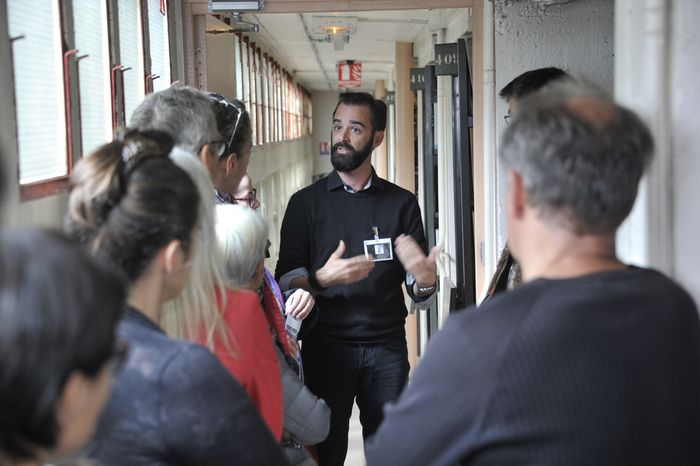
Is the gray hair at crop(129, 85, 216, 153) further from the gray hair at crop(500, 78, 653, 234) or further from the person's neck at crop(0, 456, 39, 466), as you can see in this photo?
the person's neck at crop(0, 456, 39, 466)

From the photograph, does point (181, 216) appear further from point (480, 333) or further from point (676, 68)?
point (676, 68)

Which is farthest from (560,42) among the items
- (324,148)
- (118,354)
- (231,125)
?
(324,148)

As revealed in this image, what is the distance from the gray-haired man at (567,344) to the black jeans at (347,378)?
1.71 meters

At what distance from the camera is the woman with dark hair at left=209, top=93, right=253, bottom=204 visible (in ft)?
7.13

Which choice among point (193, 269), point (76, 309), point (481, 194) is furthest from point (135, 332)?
point (481, 194)

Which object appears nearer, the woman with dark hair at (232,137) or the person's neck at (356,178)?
the woman with dark hair at (232,137)

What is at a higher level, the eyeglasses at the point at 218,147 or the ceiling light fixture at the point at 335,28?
the ceiling light fixture at the point at 335,28

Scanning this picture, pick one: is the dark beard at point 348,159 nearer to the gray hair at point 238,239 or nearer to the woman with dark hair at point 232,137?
the woman with dark hair at point 232,137

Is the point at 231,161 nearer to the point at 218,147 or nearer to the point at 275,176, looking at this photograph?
the point at 218,147

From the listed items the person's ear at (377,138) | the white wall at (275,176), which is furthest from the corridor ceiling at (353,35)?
the person's ear at (377,138)

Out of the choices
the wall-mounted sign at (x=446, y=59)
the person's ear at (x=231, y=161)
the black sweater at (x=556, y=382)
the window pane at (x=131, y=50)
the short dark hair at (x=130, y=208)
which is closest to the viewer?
the black sweater at (x=556, y=382)

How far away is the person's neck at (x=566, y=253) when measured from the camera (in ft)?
3.78

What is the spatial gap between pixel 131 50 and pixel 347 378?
1429 millimetres

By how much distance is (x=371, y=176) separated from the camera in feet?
10.1
